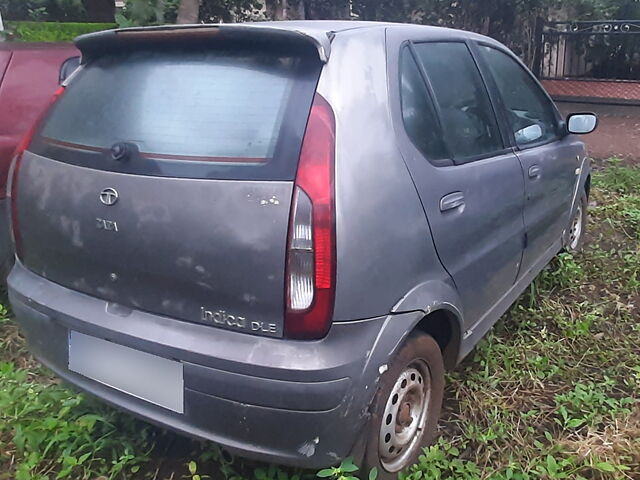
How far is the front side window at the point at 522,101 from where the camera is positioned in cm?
313

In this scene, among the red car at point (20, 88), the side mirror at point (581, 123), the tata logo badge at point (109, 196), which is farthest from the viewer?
the side mirror at point (581, 123)

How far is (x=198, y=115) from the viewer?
2023mm

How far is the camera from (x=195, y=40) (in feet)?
6.84

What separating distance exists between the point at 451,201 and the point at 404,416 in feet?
2.71

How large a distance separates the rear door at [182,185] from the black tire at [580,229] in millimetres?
2980

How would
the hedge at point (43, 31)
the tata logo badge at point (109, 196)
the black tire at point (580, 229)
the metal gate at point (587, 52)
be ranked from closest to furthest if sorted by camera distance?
the tata logo badge at point (109, 196)
the black tire at point (580, 229)
the hedge at point (43, 31)
the metal gate at point (587, 52)

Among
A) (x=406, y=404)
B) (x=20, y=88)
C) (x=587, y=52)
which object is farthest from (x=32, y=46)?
(x=587, y=52)

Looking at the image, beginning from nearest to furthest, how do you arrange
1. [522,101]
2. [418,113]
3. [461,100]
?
1. [418,113]
2. [461,100]
3. [522,101]

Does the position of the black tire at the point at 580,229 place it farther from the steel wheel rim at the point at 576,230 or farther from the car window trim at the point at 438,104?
the car window trim at the point at 438,104

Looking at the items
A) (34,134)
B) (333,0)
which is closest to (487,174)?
(34,134)

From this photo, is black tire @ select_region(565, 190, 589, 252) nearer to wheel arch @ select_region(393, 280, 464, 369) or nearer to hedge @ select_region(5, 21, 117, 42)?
wheel arch @ select_region(393, 280, 464, 369)

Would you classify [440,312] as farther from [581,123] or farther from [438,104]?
[581,123]

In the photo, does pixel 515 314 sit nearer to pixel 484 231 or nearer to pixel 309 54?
pixel 484 231

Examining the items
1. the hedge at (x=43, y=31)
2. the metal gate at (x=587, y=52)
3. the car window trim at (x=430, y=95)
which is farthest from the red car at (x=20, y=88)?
the metal gate at (x=587, y=52)
